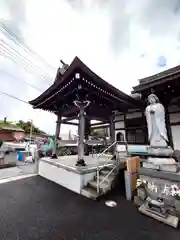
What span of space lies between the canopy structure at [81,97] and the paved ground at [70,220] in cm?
152

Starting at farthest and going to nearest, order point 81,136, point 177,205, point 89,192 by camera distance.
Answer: point 81,136
point 89,192
point 177,205

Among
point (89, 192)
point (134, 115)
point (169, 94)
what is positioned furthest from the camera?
point (134, 115)

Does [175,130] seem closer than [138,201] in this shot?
No

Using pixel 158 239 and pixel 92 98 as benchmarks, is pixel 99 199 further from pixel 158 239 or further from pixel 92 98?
pixel 92 98

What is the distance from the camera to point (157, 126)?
11.6ft

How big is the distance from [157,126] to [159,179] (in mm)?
1257

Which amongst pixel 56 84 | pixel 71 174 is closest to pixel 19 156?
pixel 71 174

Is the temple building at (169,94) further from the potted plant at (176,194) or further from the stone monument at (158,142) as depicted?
the potted plant at (176,194)

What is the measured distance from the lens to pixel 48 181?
554cm

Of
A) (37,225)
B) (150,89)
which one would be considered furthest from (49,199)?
(150,89)

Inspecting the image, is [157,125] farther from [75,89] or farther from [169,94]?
[75,89]

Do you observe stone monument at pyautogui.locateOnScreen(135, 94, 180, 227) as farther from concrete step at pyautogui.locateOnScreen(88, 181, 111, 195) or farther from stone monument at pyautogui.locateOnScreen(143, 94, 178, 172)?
concrete step at pyautogui.locateOnScreen(88, 181, 111, 195)

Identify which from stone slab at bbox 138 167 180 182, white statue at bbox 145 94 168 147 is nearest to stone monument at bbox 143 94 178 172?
white statue at bbox 145 94 168 147

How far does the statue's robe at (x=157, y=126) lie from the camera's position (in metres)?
3.44
